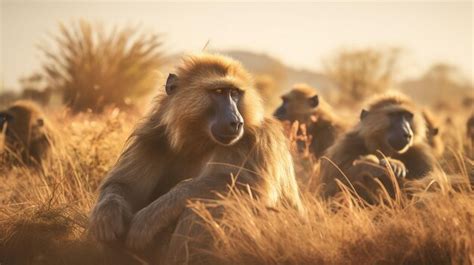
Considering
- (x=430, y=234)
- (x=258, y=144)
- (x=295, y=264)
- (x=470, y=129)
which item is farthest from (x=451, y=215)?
(x=470, y=129)

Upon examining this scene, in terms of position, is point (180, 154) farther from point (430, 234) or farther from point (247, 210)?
point (430, 234)

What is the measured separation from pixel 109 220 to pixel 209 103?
98 cm

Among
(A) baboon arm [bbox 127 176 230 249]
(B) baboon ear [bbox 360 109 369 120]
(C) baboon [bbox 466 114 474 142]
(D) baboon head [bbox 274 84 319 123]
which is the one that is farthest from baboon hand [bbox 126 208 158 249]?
(C) baboon [bbox 466 114 474 142]

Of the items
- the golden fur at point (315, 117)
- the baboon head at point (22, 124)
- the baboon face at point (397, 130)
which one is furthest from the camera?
the golden fur at point (315, 117)

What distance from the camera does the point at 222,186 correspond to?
4324 millimetres

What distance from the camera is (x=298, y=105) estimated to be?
9.83 m

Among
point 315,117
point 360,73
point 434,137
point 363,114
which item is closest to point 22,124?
point 315,117

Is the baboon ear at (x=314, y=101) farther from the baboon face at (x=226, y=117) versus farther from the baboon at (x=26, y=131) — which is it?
the baboon face at (x=226, y=117)

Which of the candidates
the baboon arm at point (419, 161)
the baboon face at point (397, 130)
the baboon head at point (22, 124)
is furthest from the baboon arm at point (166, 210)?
the baboon head at point (22, 124)

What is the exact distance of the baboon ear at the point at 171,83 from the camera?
4.86 metres

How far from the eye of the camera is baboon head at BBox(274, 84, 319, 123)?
9.61 meters

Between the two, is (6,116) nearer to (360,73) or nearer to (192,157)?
(192,157)

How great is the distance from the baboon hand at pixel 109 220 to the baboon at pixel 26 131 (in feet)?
12.5

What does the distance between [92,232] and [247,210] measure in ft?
3.24
